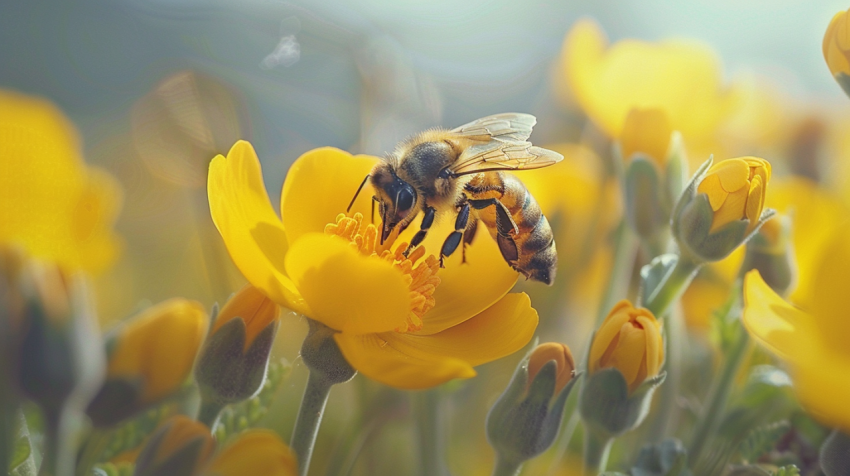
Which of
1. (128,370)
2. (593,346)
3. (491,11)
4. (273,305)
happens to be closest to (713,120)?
(593,346)

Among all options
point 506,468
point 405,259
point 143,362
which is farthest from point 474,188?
point 143,362

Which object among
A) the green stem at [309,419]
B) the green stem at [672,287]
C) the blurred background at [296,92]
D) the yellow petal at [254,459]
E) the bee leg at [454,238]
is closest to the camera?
the yellow petal at [254,459]

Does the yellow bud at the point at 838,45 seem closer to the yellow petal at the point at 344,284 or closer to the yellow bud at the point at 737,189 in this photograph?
the yellow bud at the point at 737,189

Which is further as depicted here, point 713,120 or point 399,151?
point 713,120

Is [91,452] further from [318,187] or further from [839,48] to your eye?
[839,48]

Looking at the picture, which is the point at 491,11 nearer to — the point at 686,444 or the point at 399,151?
the point at 399,151

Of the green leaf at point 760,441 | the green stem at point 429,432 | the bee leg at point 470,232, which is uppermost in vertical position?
the bee leg at point 470,232

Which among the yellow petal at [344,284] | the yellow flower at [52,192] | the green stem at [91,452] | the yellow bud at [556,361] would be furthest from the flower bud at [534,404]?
the yellow flower at [52,192]
